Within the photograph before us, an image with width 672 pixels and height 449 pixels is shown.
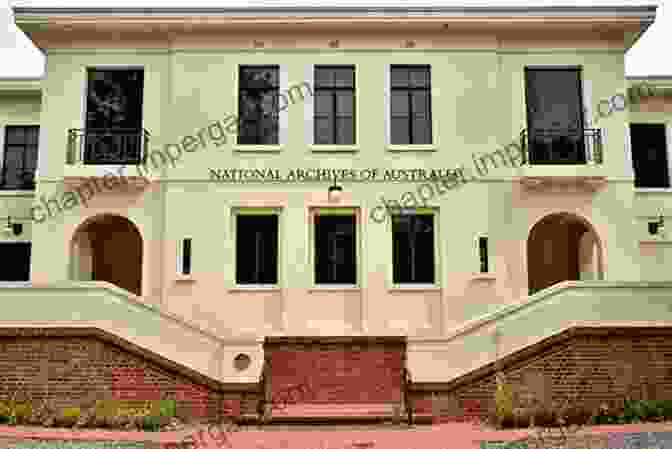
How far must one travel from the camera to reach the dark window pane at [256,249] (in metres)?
17.5

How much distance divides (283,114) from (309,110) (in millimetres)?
632

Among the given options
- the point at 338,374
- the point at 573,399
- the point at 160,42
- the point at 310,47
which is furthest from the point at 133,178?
the point at 573,399

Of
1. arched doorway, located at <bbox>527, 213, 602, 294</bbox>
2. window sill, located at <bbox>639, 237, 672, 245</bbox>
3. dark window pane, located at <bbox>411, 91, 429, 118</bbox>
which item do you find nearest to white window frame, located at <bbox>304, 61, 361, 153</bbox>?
dark window pane, located at <bbox>411, 91, 429, 118</bbox>

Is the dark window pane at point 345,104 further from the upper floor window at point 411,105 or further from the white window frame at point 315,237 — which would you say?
the white window frame at point 315,237

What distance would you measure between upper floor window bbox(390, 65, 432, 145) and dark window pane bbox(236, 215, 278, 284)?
12.1 feet

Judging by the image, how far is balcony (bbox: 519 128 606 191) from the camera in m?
17.3

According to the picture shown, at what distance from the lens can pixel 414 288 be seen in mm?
17281

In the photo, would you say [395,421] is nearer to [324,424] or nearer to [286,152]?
[324,424]

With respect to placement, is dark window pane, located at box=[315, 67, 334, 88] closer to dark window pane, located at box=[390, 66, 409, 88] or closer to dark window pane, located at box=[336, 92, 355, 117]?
dark window pane, located at box=[336, 92, 355, 117]

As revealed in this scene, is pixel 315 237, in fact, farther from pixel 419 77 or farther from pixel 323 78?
pixel 419 77

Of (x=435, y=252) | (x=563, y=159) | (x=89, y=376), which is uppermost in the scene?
(x=563, y=159)

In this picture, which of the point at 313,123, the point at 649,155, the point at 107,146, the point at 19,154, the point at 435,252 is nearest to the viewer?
the point at 435,252

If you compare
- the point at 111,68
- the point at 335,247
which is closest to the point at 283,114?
the point at 335,247

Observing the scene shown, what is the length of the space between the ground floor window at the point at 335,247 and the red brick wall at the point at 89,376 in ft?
16.1
